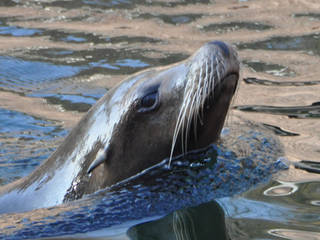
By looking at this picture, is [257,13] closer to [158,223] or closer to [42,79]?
[42,79]

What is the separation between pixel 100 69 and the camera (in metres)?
7.78

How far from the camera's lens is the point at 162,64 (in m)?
7.64

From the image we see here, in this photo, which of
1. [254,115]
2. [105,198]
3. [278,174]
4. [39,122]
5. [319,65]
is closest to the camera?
[105,198]

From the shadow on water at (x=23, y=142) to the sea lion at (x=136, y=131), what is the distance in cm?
114

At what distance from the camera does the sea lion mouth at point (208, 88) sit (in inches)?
160

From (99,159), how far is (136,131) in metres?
0.30

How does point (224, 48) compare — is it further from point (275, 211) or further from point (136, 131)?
point (275, 211)

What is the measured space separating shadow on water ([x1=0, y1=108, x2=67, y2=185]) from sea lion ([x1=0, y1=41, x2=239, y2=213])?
1145mm

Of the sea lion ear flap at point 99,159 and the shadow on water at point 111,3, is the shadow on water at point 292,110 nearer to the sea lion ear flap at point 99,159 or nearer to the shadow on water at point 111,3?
the sea lion ear flap at point 99,159

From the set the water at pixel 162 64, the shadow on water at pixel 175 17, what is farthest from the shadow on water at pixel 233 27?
the shadow on water at pixel 175 17

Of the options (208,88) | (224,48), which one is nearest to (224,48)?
(224,48)

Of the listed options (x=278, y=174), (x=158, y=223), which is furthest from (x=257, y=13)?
(x=158, y=223)

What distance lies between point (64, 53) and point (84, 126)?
4.01 metres

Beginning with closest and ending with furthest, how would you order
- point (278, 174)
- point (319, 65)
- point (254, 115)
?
point (278, 174)
point (254, 115)
point (319, 65)
